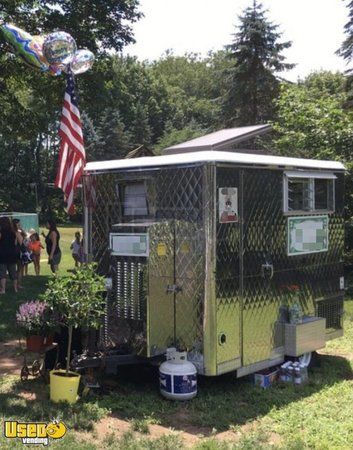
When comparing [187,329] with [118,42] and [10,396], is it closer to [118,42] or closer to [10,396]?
[10,396]

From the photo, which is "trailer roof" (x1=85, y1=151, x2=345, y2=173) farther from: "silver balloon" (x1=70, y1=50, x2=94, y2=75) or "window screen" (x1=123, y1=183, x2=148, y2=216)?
"silver balloon" (x1=70, y1=50, x2=94, y2=75)

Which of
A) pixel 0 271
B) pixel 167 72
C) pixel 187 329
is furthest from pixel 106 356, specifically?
pixel 167 72

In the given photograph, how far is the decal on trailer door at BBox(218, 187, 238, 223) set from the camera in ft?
18.2

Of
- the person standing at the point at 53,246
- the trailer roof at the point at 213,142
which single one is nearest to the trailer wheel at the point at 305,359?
the trailer roof at the point at 213,142

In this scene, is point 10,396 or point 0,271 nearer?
point 10,396

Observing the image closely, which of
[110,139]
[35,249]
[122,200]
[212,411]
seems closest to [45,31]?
[35,249]

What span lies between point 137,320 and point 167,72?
72.9 meters

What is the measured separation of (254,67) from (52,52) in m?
25.4

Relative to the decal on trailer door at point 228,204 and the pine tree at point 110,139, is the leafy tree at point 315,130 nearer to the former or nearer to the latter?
the decal on trailer door at point 228,204

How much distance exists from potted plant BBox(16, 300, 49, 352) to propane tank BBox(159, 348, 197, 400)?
139 cm

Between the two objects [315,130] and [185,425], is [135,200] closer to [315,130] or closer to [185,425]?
[185,425]

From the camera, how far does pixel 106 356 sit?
231 inches

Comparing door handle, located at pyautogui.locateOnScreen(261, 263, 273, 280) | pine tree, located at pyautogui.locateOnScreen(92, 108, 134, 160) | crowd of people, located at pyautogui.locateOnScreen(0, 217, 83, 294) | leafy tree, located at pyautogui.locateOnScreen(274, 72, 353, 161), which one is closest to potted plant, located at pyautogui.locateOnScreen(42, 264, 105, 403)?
door handle, located at pyautogui.locateOnScreen(261, 263, 273, 280)

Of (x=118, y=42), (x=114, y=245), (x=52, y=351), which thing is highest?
(x=118, y=42)
